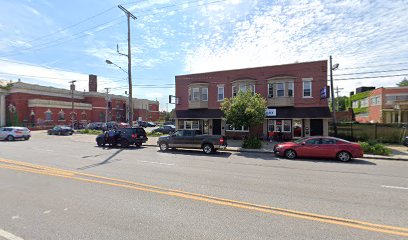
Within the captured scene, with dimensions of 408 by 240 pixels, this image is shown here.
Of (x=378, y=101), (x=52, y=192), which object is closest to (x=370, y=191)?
(x=52, y=192)

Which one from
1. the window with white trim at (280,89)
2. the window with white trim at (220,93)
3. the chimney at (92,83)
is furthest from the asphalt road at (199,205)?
the chimney at (92,83)

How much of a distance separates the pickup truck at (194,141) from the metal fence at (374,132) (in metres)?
13.8

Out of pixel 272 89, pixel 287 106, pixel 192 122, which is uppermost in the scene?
pixel 272 89

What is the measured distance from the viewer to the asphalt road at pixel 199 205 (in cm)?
→ 401

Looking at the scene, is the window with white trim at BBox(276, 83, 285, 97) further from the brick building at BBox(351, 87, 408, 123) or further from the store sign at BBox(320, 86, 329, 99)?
the brick building at BBox(351, 87, 408, 123)

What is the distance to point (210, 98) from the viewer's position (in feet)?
86.8

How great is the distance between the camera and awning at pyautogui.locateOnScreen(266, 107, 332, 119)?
21.0m

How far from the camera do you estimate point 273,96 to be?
23359 mm

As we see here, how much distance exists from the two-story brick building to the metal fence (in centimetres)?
216

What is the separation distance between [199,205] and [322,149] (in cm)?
1069

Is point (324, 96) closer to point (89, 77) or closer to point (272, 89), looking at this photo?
point (272, 89)

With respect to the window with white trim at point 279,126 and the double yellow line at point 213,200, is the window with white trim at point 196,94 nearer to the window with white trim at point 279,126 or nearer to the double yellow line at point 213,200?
the window with white trim at point 279,126

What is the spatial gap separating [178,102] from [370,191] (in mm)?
23710

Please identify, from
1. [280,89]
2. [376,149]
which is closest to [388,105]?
[280,89]
